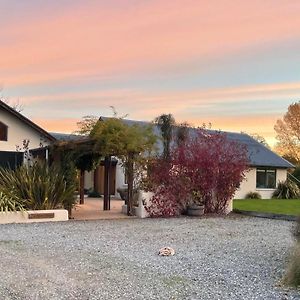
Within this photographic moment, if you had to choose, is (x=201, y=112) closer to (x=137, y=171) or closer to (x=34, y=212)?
(x=137, y=171)

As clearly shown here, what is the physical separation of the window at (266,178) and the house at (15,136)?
1399 cm

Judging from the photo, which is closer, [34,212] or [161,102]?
[34,212]

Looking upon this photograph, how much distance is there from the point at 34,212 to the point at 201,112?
14.4m

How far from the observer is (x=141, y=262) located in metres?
8.12

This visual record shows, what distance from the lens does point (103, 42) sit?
14.3m

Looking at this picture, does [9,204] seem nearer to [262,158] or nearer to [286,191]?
[262,158]

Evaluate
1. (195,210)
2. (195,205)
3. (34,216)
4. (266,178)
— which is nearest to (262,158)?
(266,178)

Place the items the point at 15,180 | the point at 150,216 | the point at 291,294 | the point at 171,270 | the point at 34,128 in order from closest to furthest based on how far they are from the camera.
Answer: the point at 291,294 → the point at 171,270 → the point at 15,180 → the point at 150,216 → the point at 34,128

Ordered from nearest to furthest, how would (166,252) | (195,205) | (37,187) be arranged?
(166,252) < (37,187) < (195,205)

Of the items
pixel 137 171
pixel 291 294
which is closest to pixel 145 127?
pixel 137 171

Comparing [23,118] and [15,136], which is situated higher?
[23,118]

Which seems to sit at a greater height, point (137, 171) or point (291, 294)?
point (137, 171)

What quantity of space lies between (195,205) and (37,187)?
5743 millimetres

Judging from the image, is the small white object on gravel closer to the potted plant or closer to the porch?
the porch
